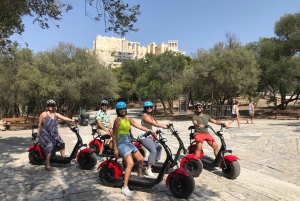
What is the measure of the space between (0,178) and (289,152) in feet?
26.0

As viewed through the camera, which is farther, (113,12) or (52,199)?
(113,12)

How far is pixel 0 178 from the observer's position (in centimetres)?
538

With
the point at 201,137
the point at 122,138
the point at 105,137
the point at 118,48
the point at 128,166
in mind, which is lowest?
the point at 128,166

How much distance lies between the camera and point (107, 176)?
4.89 m

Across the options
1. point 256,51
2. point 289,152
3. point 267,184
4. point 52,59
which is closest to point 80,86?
point 52,59

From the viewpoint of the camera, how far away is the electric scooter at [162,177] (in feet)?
14.1

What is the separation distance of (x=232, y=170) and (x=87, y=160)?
3.23 metres

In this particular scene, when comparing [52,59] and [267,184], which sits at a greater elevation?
[52,59]

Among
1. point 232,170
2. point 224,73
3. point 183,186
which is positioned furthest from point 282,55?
point 183,186

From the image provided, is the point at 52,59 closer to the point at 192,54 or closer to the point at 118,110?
the point at 192,54

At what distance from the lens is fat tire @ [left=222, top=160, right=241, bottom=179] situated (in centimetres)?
539

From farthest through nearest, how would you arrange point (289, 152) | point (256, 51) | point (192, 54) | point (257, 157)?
point (256, 51), point (192, 54), point (289, 152), point (257, 157)

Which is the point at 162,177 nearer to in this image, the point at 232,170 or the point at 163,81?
the point at 232,170

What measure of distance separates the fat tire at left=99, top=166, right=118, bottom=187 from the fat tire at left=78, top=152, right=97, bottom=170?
1.17 m
